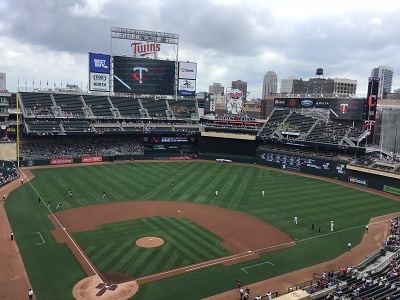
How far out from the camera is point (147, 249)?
2792 cm

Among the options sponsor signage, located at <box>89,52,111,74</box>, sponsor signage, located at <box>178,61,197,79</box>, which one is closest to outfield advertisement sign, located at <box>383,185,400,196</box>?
sponsor signage, located at <box>178,61,197,79</box>

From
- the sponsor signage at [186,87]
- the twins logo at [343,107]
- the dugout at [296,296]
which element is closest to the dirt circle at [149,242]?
the dugout at [296,296]

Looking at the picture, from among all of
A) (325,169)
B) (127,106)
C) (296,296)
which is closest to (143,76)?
(127,106)

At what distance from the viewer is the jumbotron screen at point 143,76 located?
71000 millimetres

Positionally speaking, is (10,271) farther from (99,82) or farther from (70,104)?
(70,104)

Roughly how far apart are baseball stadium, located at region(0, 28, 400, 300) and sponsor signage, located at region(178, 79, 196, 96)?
0.73 ft

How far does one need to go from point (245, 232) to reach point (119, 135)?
45448 mm

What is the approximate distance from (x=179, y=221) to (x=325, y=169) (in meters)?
33.1

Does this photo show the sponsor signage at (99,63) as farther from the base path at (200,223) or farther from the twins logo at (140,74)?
the base path at (200,223)

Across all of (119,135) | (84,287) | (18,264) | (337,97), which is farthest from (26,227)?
(337,97)

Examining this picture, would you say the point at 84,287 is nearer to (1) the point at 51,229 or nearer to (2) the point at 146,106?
(1) the point at 51,229

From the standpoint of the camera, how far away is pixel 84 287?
72.8 feet

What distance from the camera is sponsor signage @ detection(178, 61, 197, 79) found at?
75.2 metres

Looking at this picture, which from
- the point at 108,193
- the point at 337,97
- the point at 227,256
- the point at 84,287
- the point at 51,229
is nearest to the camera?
the point at 84,287
